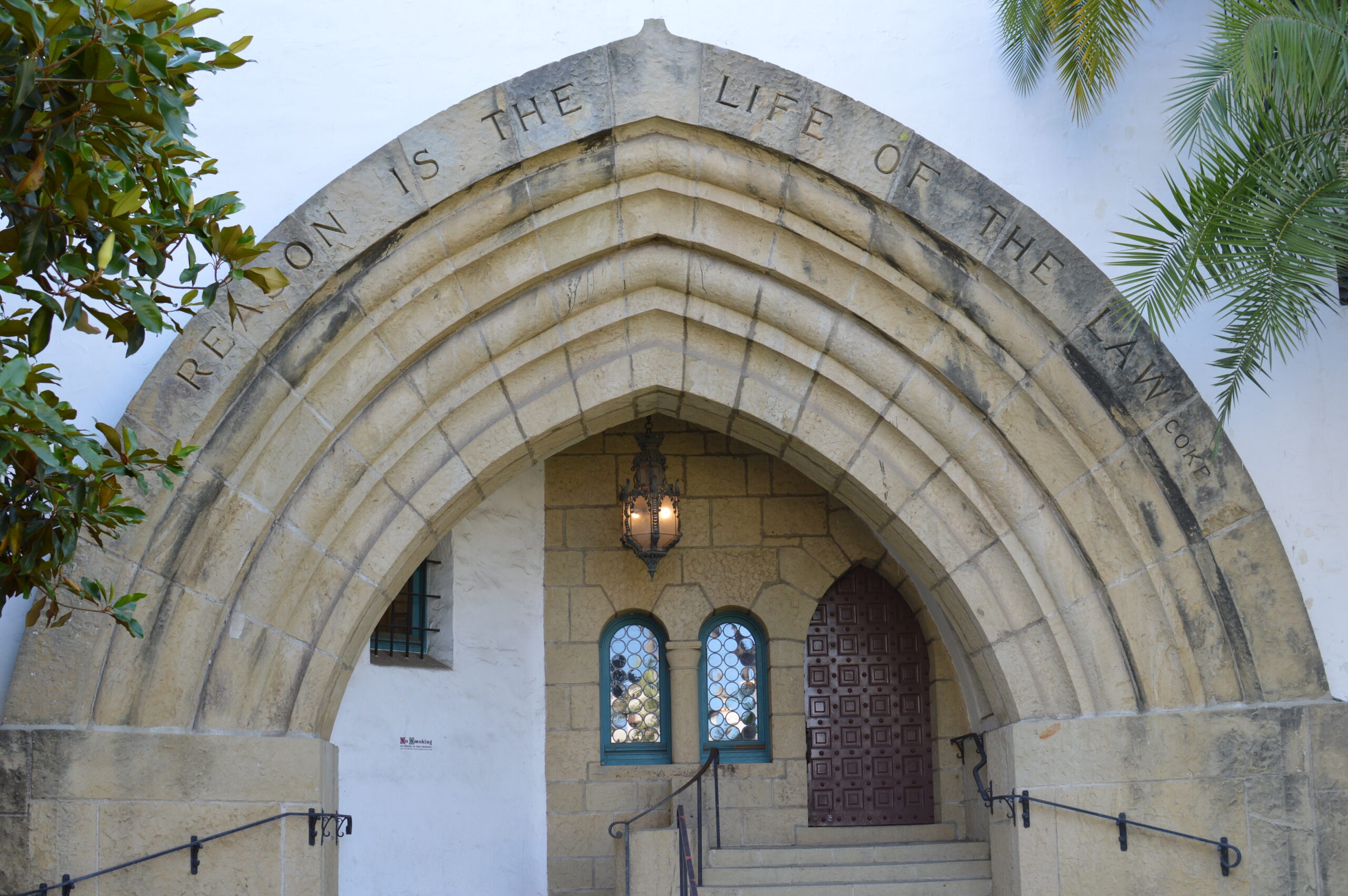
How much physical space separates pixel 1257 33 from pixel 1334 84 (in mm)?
345

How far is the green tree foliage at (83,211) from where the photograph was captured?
2.62 metres

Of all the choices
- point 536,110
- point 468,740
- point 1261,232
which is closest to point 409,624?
point 468,740

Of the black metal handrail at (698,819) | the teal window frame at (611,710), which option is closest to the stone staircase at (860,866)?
the black metal handrail at (698,819)

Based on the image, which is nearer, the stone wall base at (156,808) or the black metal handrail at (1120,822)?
the stone wall base at (156,808)

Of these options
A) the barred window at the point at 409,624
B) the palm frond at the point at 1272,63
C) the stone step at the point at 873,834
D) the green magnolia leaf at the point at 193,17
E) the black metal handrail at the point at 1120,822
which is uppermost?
the palm frond at the point at 1272,63

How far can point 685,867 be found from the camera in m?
5.80

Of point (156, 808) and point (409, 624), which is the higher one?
point (409, 624)

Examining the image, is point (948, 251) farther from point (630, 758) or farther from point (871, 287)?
point (630, 758)

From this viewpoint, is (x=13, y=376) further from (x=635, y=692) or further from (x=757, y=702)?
(x=757, y=702)

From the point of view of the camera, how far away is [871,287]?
5.14 m

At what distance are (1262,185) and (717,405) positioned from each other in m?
2.24

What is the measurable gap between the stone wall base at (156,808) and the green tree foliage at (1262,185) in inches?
141

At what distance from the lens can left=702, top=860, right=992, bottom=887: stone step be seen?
20.8 ft

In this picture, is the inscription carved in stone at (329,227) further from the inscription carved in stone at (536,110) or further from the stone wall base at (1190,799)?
the stone wall base at (1190,799)
